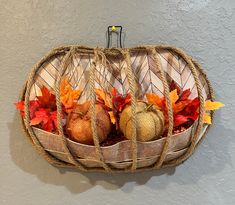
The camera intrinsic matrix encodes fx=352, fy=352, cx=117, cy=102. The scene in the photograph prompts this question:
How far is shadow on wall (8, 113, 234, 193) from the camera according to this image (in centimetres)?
95

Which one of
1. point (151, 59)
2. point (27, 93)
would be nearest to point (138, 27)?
point (151, 59)

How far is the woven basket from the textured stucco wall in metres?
0.06

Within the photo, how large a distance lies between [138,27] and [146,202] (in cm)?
47

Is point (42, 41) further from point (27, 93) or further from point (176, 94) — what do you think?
point (176, 94)

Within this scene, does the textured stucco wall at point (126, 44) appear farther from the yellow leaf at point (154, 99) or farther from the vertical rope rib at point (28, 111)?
the yellow leaf at point (154, 99)

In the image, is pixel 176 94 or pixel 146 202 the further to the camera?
pixel 146 202

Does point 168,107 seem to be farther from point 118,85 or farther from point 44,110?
point 44,110

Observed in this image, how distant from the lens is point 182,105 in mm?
827

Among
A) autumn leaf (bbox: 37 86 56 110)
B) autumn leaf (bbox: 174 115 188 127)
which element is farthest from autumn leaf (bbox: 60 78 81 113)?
autumn leaf (bbox: 174 115 188 127)

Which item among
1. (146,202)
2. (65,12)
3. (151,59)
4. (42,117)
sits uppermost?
(65,12)

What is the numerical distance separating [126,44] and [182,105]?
0.23m

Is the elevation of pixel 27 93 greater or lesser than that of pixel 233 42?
lesser

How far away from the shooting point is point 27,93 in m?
0.83

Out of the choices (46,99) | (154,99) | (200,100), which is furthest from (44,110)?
(200,100)
